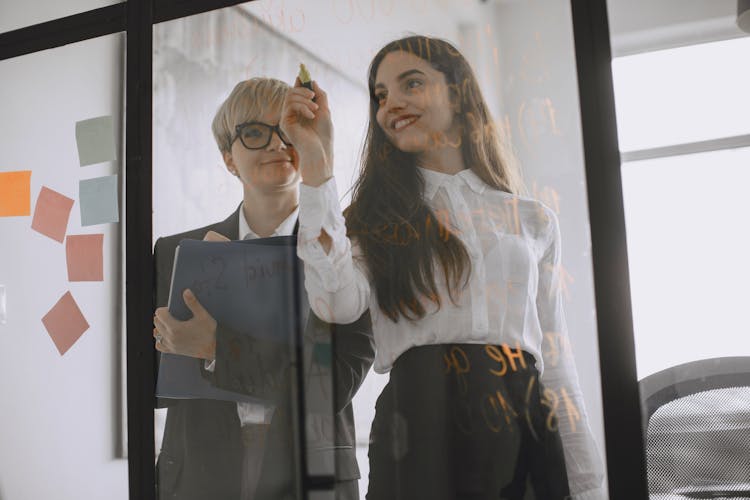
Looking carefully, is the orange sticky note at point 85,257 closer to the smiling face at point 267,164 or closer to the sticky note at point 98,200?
the sticky note at point 98,200

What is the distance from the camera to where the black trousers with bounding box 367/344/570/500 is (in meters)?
1.38

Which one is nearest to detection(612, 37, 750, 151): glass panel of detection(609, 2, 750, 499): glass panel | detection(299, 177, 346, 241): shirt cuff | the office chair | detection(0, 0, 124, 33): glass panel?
detection(609, 2, 750, 499): glass panel

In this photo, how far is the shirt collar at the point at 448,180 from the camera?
4.82ft

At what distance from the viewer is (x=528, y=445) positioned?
1.39m

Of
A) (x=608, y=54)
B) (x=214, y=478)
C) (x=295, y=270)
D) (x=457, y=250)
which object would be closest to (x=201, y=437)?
(x=214, y=478)

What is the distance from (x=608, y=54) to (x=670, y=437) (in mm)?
700

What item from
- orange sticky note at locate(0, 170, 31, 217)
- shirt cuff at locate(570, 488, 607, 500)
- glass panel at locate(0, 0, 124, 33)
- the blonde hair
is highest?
glass panel at locate(0, 0, 124, 33)

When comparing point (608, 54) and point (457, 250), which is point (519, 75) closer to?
point (608, 54)

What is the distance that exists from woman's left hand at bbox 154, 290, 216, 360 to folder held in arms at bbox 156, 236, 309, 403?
0.04 feet

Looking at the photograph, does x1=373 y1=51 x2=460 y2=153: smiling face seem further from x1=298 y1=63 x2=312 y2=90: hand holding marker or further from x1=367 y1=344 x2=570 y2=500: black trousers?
x1=367 y1=344 x2=570 y2=500: black trousers

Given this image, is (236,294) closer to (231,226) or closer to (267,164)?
(231,226)

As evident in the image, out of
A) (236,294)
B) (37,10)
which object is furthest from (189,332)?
(37,10)

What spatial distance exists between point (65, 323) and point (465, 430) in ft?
3.48

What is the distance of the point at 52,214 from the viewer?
1.95 m
